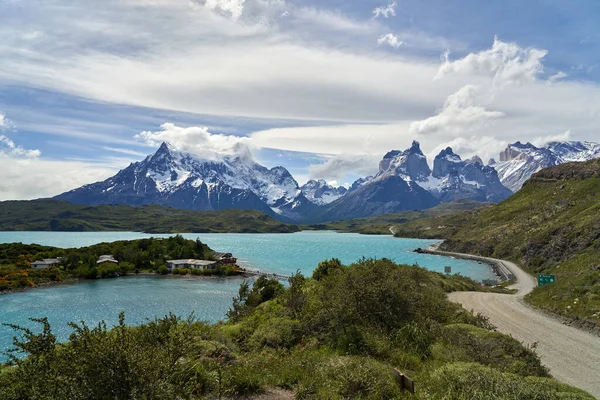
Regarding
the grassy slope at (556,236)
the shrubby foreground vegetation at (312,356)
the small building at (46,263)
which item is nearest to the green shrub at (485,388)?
the shrubby foreground vegetation at (312,356)

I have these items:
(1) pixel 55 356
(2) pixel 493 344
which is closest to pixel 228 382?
(1) pixel 55 356

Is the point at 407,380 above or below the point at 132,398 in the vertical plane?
below

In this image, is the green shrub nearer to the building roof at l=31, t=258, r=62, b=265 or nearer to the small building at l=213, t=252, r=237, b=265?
the small building at l=213, t=252, r=237, b=265

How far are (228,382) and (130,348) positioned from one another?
4304mm

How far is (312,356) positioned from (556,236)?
3446 inches

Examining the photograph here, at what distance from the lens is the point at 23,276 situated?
87688 mm

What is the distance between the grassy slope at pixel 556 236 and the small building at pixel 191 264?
84.3 m

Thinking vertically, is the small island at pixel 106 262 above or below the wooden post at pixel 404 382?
below

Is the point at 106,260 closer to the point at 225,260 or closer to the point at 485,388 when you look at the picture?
the point at 225,260

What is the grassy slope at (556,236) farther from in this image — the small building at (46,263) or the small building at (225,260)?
the small building at (46,263)

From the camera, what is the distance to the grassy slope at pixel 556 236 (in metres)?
36.2

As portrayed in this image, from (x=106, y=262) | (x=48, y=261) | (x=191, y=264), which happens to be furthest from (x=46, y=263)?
(x=191, y=264)

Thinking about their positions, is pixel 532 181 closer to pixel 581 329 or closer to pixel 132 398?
pixel 581 329

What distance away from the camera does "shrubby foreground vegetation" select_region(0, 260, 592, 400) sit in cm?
784
